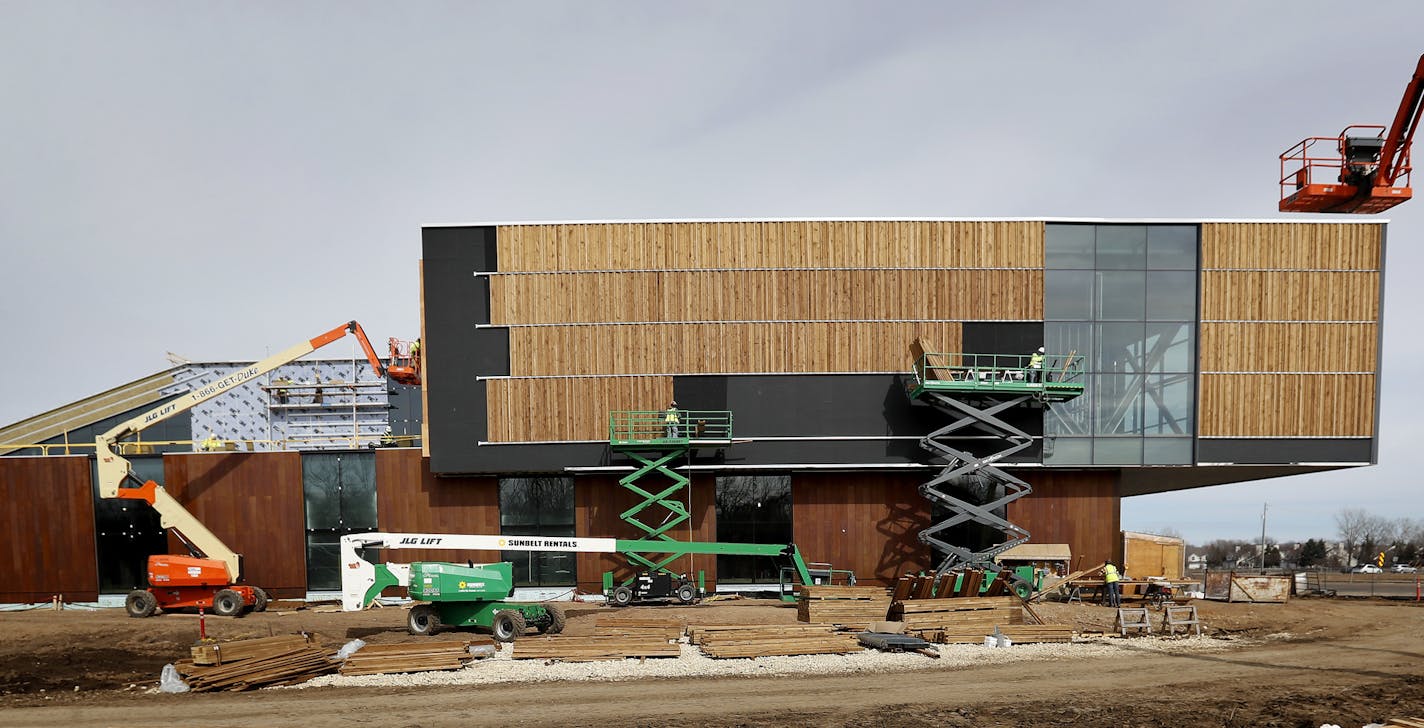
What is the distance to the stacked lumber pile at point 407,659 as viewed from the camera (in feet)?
59.7

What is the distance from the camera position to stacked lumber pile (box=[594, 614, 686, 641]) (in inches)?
823

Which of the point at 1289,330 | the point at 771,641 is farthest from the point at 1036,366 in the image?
the point at 771,641

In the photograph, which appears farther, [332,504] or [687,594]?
[332,504]

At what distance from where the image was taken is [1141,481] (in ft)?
119

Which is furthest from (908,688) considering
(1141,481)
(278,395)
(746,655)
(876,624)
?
(278,395)

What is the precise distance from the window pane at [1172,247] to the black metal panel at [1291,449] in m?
6.79

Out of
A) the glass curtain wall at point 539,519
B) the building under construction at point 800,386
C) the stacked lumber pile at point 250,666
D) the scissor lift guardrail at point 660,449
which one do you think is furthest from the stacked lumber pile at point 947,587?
the stacked lumber pile at point 250,666

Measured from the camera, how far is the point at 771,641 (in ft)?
66.7

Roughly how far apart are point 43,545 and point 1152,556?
45.1 m

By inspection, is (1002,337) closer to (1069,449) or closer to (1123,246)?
(1069,449)

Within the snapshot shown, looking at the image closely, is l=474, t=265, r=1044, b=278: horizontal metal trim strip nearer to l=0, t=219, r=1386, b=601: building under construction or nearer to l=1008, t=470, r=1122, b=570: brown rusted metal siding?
l=0, t=219, r=1386, b=601: building under construction

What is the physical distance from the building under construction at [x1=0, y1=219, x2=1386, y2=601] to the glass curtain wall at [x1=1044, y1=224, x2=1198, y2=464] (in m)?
0.08

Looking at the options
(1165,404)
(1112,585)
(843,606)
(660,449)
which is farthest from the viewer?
(1165,404)

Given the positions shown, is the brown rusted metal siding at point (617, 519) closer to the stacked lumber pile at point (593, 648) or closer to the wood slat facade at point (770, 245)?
the wood slat facade at point (770, 245)
